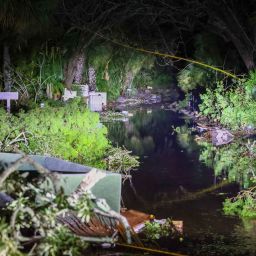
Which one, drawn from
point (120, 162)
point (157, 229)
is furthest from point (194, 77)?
point (157, 229)

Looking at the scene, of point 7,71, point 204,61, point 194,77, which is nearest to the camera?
point 7,71

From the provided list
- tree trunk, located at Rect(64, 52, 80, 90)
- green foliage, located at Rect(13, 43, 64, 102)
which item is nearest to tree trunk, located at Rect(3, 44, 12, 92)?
green foliage, located at Rect(13, 43, 64, 102)

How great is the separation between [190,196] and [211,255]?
2.56 metres

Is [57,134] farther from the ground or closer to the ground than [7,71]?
closer to the ground

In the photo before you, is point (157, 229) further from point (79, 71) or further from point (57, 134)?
point (79, 71)

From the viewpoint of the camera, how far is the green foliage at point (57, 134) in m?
9.10

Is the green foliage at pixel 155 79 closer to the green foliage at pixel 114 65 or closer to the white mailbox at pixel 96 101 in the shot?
the green foliage at pixel 114 65

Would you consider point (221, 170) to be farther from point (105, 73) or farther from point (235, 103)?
point (105, 73)

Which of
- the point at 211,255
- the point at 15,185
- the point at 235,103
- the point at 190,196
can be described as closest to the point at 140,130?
the point at 235,103

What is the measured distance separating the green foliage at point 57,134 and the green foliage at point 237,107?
15.5 ft

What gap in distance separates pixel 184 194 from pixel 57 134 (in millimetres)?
2656

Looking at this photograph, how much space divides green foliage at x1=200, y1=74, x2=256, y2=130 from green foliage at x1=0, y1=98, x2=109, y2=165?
473 cm

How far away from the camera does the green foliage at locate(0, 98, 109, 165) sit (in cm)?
910

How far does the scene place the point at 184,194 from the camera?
8.45m
